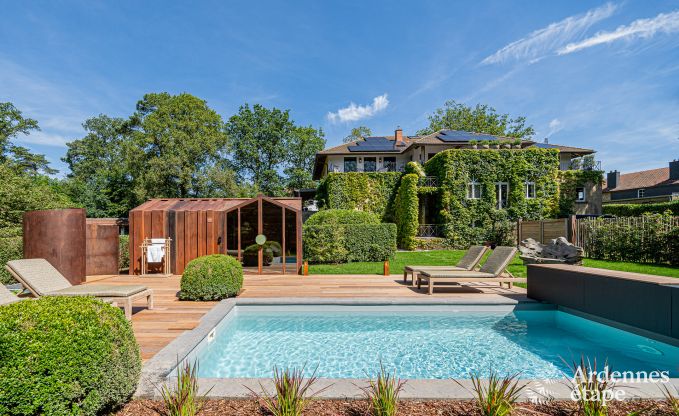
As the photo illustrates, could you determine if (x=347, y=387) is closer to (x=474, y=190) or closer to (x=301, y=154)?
(x=474, y=190)

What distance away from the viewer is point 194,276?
7.09m

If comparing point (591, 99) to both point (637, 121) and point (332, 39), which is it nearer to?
point (637, 121)

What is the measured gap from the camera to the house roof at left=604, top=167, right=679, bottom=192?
1370 inches

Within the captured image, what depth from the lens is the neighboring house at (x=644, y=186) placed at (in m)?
33.6

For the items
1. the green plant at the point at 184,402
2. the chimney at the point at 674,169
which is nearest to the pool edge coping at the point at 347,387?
the green plant at the point at 184,402

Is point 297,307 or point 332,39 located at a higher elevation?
point 332,39

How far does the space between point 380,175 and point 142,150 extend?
21.1m

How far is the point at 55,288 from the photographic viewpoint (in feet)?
18.3

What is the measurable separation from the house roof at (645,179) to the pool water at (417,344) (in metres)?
40.4

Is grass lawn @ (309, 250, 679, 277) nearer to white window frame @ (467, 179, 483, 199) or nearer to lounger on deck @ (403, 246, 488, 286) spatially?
lounger on deck @ (403, 246, 488, 286)

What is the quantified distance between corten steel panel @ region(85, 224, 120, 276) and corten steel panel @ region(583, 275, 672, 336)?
13.2 m

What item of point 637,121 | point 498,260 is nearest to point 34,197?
point 498,260

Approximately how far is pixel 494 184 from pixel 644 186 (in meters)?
27.2

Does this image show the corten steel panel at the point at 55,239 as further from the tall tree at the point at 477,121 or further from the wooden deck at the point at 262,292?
the tall tree at the point at 477,121
